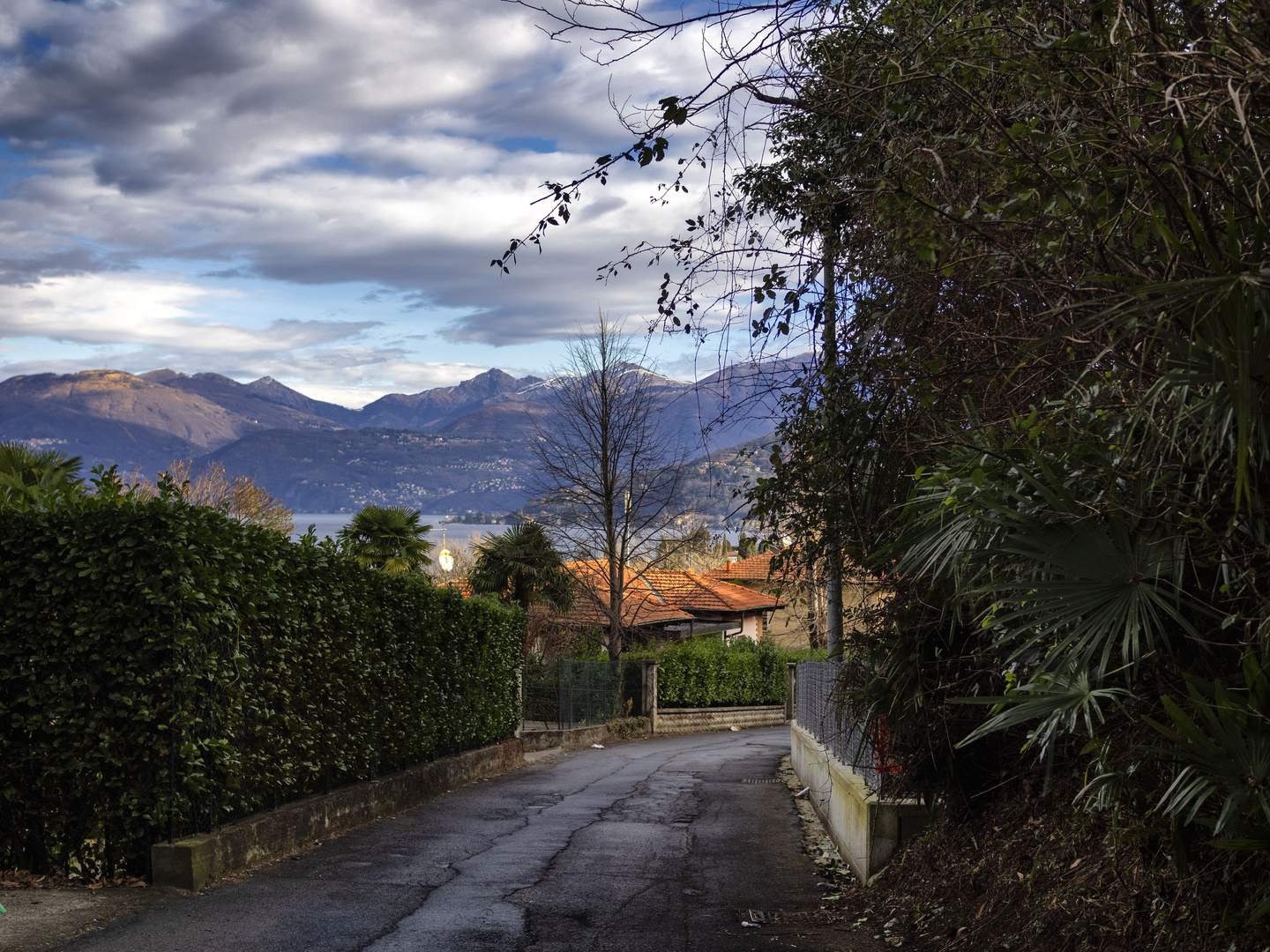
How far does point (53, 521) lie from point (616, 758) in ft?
55.5

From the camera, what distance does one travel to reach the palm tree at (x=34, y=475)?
7547 millimetres

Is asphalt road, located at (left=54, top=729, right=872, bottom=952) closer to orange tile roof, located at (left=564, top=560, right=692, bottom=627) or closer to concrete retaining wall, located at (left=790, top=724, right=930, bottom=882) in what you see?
concrete retaining wall, located at (left=790, top=724, right=930, bottom=882)

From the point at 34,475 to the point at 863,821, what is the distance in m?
8.66

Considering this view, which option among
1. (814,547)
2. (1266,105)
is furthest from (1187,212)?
(814,547)

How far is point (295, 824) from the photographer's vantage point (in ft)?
→ 30.2

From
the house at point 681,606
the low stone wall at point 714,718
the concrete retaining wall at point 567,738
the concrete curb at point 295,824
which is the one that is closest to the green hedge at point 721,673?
the low stone wall at point 714,718

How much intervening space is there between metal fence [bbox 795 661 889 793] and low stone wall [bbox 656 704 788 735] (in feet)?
51.1

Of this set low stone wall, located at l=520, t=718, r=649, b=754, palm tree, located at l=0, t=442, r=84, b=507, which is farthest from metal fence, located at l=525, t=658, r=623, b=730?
palm tree, located at l=0, t=442, r=84, b=507

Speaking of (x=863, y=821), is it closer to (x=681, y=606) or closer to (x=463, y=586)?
(x=463, y=586)

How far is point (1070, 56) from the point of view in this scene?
15.7 feet

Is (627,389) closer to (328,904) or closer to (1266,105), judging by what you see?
(328,904)

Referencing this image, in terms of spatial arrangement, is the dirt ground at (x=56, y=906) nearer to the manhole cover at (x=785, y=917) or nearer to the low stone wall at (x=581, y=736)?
the manhole cover at (x=785, y=917)

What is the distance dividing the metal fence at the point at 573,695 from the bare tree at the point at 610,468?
479cm

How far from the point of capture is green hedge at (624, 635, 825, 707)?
3441cm
